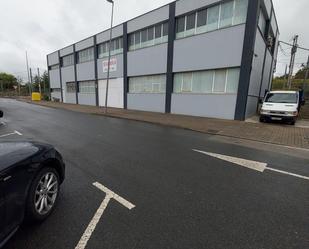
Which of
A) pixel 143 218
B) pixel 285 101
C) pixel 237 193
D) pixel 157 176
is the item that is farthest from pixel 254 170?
pixel 285 101

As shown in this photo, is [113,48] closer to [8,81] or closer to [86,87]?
[86,87]

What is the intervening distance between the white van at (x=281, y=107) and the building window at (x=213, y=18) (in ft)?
18.0

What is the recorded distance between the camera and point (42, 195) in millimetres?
2564

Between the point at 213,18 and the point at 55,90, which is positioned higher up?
the point at 213,18

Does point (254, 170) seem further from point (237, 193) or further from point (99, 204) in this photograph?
point (99, 204)

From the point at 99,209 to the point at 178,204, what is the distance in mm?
1265

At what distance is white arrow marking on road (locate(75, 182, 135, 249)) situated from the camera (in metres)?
2.21

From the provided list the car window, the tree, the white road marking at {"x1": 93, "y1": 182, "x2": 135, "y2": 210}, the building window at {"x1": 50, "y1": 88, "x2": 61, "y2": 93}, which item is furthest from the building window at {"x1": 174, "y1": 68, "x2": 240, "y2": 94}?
the tree

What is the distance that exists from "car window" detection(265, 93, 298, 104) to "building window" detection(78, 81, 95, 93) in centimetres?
2116

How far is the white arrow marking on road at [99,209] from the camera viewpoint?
2.21 metres

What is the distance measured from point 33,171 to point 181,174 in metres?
2.88

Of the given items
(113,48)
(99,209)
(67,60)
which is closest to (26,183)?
(99,209)

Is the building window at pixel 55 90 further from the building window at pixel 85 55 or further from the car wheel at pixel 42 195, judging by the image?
the car wheel at pixel 42 195

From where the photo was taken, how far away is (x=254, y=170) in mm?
4434
